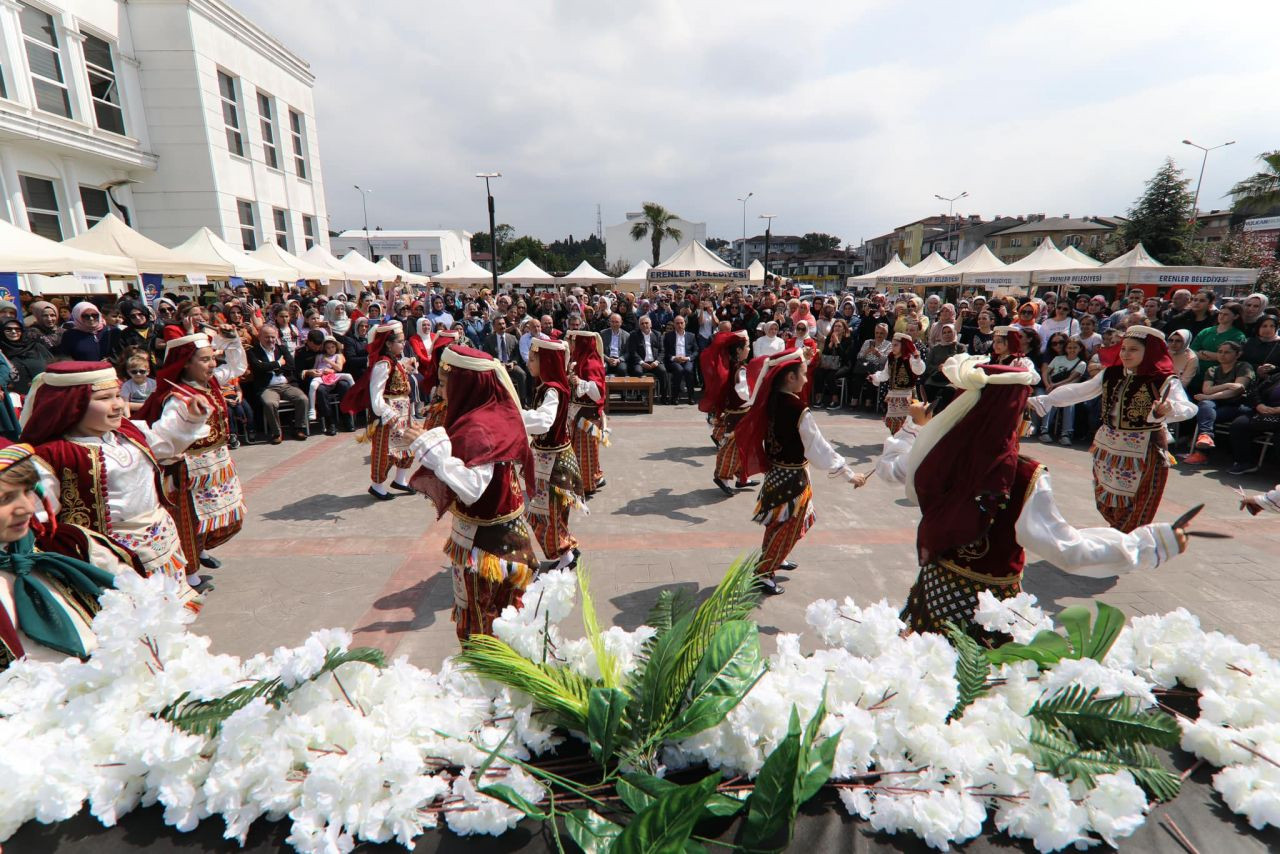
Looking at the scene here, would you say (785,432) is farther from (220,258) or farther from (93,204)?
(93,204)

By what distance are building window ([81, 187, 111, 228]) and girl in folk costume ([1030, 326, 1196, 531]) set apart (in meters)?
23.6

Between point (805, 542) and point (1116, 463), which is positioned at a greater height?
point (1116, 463)

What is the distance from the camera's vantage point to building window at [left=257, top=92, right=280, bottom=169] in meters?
23.0

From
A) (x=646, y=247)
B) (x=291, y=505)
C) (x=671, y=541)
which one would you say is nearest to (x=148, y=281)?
(x=291, y=505)

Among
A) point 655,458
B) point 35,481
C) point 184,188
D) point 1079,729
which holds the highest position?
point 184,188

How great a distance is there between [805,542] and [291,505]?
216 inches

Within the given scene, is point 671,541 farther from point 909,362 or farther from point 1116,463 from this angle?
point 909,362

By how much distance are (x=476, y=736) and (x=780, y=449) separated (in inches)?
135

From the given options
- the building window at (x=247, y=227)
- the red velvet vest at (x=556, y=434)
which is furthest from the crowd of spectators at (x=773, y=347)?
the building window at (x=247, y=227)

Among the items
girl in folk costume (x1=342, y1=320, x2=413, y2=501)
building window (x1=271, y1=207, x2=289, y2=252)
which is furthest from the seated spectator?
building window (x1=271, y1=207, x2=289, y2=252)

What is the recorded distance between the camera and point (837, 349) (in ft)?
40.0

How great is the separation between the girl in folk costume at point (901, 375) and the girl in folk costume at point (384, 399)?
5882 mm

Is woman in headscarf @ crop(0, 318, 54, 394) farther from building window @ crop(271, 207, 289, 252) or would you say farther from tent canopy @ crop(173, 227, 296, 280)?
building window @ crop(271, 207, 289, 252)

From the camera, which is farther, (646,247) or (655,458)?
(646,247)
